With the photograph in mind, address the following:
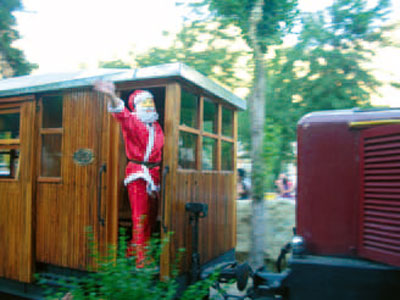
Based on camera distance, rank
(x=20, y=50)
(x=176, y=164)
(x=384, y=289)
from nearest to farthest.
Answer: (x=384, y=289), (x=176, y=164), (x=20, y=50)

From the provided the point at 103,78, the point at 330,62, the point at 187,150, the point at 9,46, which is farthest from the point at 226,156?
the point at 9,46

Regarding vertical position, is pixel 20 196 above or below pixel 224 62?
below

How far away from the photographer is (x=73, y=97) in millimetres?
4016

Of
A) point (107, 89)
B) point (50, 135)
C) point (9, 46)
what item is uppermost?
point (9, 46)

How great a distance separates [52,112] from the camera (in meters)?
4.24

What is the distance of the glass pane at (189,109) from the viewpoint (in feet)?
12.2

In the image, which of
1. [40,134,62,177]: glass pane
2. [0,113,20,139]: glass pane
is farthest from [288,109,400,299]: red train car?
[0,113,20,139]: glass pane

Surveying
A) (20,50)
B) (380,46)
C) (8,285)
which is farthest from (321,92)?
(20,50)

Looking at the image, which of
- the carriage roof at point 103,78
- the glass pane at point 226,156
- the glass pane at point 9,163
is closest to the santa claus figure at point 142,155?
the carriage roof at point 103,78

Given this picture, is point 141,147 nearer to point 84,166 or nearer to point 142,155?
point 142,155

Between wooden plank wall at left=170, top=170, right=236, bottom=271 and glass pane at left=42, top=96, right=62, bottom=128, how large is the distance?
1.70m

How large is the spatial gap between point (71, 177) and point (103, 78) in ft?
3.89

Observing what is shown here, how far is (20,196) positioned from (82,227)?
3.21 ft

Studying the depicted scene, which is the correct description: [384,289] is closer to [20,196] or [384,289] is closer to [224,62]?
[20,196]
